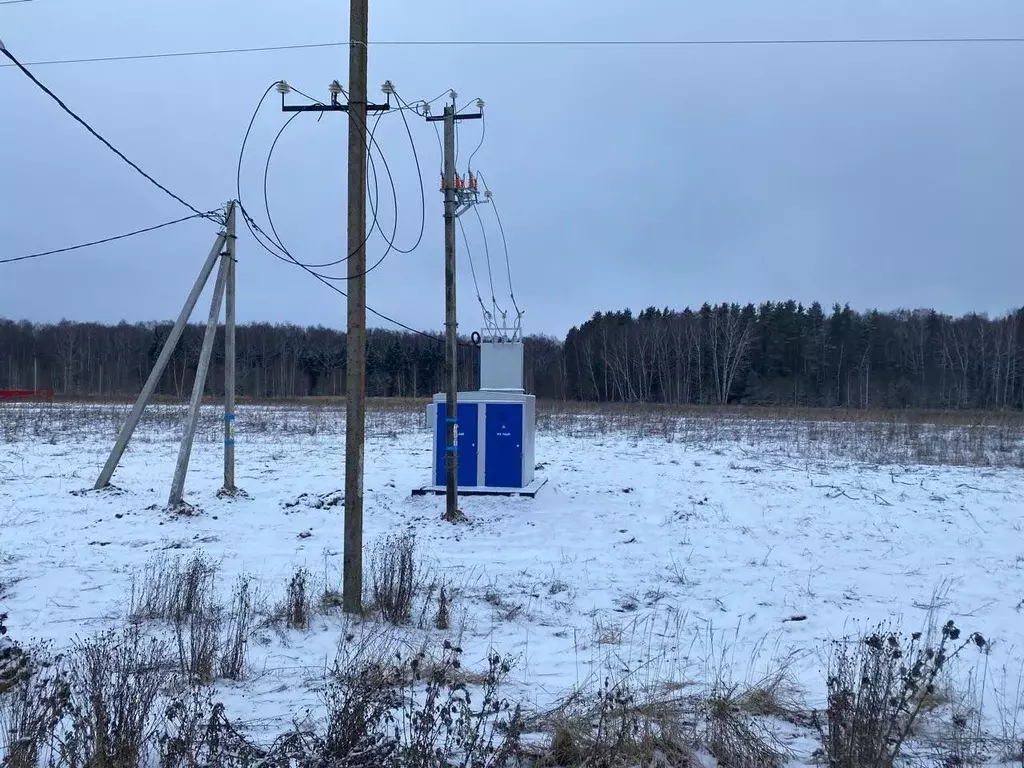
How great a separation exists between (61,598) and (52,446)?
15.0 metres

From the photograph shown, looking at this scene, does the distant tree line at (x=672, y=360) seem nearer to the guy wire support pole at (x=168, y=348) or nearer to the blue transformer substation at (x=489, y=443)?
the guy wire support pole at (x=168, y=348)

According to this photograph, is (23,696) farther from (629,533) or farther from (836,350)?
(836,350)

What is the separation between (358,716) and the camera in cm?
385

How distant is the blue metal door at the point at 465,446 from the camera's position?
14.2 metres

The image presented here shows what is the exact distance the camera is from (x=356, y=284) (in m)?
7.29

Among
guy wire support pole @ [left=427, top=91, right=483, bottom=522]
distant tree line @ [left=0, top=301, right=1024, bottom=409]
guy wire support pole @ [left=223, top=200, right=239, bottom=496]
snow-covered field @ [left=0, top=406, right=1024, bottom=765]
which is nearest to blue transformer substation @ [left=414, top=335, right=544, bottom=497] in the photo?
snow-covered field @ [left=0, top=406, right=1024, bottom=765]

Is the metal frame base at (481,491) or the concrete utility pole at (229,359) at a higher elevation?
the concrete utility pole at (229,359)

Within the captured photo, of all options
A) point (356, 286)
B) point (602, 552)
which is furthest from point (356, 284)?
point (602, 552)

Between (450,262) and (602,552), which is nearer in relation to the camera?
(602,552)

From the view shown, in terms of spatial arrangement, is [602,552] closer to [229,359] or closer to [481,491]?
[481,491]

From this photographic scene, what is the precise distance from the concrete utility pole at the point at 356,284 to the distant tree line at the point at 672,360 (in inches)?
2189

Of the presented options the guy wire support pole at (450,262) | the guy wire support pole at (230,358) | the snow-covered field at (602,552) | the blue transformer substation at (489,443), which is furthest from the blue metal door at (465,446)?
the guy wire support pole at (230,358)

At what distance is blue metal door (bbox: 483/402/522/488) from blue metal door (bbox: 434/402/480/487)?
0.23 m

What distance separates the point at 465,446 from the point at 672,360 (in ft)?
200
